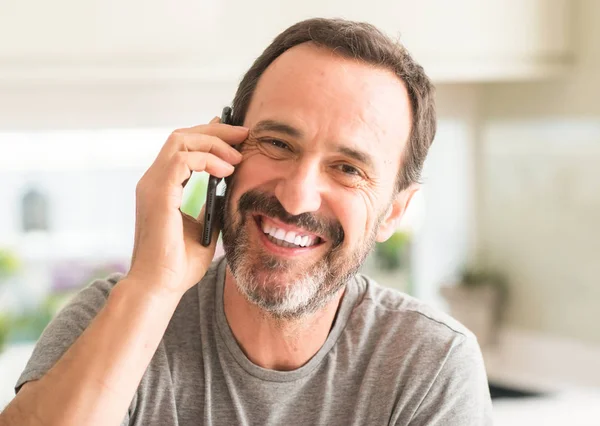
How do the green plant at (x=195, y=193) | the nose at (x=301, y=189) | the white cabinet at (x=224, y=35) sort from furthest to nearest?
the green plant at (x=195, y=193) < the white cabinet at (x=224, y=35) < the nose at (x=301, y=189)

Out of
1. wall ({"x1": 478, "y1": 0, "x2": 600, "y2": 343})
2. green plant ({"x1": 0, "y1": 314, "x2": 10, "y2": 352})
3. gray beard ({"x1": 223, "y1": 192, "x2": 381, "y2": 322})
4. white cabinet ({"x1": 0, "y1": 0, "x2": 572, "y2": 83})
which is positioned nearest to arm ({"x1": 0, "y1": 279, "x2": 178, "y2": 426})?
gray beard ({"x1": 223, "y1": 192, "x2": 381, "y2": 322})

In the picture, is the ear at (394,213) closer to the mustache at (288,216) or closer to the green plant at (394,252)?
the mustache at (288,216)

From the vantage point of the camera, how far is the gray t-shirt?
1310mm

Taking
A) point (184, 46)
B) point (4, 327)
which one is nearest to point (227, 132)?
point (184, 46)

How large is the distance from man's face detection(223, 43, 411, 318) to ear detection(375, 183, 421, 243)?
88 millimetres

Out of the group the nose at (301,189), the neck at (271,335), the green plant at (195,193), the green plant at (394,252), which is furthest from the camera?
the green plant at (394,252)

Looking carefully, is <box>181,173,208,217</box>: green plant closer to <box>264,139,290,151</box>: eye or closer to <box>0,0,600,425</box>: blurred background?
<box>0,0,600,425</box>: blurred background

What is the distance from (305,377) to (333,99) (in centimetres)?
45

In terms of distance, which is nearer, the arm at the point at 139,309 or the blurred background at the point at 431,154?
the arm at the point at 139,309

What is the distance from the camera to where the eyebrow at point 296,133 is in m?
1.29

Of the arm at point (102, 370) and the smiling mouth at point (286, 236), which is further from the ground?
the smiling mouth at point (286, 236)

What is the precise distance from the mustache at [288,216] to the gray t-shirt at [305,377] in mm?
197

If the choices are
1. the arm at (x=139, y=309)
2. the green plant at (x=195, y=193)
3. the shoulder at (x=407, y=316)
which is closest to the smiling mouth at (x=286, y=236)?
the arm at (x=139, y=309)

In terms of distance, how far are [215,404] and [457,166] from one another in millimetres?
1775
